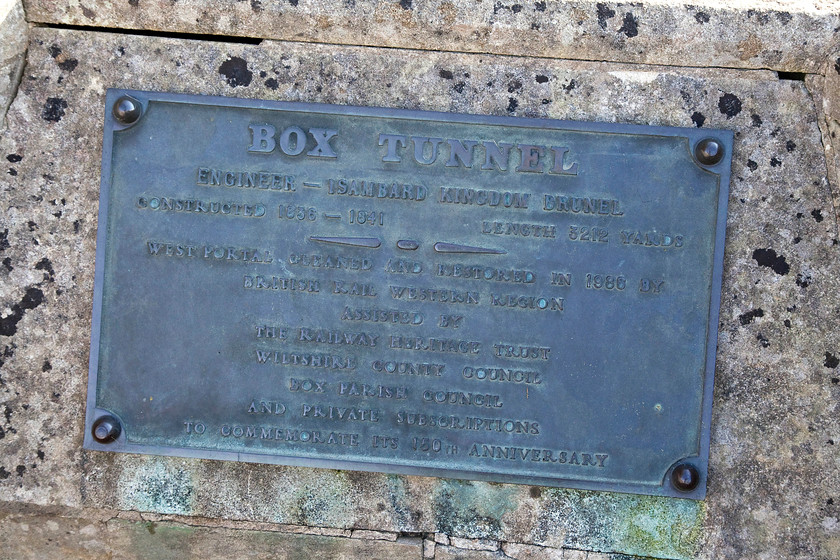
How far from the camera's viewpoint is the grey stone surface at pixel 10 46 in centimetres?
244

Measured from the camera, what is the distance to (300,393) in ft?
8.15

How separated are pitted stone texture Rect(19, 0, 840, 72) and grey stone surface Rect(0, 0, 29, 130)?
0.19 ft

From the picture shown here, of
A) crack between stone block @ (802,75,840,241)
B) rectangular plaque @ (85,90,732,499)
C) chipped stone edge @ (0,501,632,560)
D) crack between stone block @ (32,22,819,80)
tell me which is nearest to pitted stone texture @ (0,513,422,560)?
chipped stone edge @ (0,501,632,560)

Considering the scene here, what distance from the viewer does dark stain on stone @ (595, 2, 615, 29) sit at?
8.10ft

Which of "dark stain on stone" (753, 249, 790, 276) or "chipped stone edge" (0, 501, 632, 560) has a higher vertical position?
"dark stain on stone" (753, 249, 790, 276)

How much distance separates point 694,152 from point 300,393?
1.71m

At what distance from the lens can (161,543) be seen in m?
2.61

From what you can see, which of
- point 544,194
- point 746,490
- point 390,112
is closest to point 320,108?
point 390,112

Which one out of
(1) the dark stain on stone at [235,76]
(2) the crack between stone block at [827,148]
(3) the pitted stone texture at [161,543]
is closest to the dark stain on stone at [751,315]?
(2) the crack between stone block at [827,148]

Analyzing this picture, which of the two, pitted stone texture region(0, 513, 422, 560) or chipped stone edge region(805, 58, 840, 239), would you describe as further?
pitted stone texture region(0, 513, 422, 560)

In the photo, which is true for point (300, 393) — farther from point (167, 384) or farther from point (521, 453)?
point (521, 453)

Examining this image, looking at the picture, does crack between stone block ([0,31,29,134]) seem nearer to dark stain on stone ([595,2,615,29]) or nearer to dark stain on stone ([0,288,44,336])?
dark stain on stone ([0,288,44,336])

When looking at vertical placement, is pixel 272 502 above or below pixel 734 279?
below

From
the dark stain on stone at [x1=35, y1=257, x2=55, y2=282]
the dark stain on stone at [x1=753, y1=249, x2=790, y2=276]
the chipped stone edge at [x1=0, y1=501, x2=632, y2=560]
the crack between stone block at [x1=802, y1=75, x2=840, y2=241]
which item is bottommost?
the chipped stone edge at [x1=0, y1=501, x2=632, y2=560]
